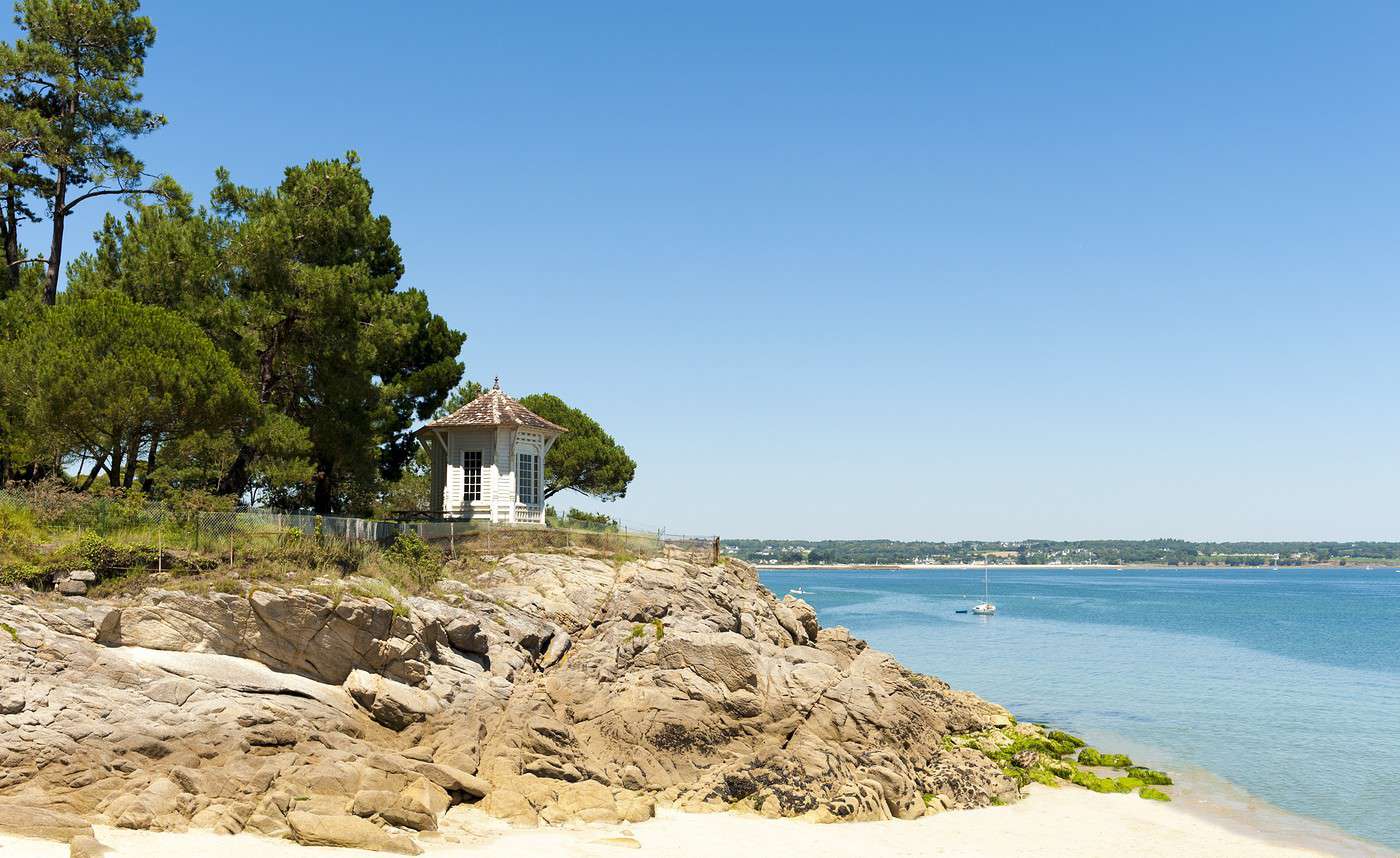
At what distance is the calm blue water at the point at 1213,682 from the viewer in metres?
31.5

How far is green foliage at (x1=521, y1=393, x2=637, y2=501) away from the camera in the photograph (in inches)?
2203

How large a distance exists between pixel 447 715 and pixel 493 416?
1538cm

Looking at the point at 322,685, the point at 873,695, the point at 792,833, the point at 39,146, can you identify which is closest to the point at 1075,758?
the point at 873,695

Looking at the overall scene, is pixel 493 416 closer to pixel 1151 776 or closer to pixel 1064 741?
pixel 1064 741

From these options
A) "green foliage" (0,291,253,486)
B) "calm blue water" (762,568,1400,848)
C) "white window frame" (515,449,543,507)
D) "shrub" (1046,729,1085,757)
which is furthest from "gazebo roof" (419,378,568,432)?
"calm blue water" (762,568,1400,848)

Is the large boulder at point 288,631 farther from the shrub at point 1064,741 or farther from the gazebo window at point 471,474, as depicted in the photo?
the shrub at point 1064,741

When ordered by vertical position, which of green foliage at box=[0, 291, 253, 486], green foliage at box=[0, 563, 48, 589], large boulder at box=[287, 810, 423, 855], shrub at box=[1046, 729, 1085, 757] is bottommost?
shrub at box=[1046, 729, 1085, 757]

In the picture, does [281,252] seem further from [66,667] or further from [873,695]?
[873,695]

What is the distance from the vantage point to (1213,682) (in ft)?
167

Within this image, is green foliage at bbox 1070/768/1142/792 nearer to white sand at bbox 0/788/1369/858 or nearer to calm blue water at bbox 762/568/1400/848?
white sand at bbox 0/788/1369/858

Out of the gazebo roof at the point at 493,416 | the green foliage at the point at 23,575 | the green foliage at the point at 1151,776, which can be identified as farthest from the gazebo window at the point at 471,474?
the green foliage at the point at 1151,776

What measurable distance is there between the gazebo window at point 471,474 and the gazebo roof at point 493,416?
121 cm

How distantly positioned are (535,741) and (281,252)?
18835mm

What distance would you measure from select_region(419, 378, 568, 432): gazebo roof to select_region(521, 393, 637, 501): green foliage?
16.4 m
